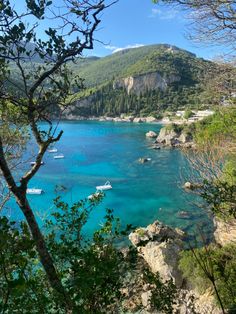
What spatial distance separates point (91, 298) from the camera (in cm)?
315

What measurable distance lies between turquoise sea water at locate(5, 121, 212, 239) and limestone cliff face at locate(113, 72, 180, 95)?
7841 cm

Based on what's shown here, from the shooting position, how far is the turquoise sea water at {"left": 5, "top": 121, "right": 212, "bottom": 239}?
23.7m

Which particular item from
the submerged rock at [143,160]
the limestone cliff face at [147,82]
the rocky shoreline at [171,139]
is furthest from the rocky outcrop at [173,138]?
the limestone cliff face at [147,82]

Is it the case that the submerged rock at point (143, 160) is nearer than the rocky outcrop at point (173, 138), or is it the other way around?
the submerged rock at point (143, 160)

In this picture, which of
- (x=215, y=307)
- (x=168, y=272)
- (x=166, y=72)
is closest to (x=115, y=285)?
(x=215, y=307)


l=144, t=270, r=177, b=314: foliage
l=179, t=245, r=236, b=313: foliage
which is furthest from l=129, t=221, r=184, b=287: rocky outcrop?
l=144, t=270, r=177, b=314: foliage

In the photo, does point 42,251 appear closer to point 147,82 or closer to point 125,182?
point 125,182

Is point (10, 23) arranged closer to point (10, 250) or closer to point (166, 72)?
point (10, 250)

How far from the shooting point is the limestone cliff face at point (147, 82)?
5113 inches

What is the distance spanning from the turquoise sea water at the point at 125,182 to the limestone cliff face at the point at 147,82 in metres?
78.4

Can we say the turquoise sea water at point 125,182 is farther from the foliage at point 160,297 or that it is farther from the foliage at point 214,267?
the foliage at point 160,297

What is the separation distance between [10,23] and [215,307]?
1029cm

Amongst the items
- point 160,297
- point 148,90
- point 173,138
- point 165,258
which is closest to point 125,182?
point 165,258

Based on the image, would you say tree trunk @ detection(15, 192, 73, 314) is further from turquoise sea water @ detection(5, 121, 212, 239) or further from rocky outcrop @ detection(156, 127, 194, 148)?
rocky outcrop @ detection(156, 127, 194, 148)
